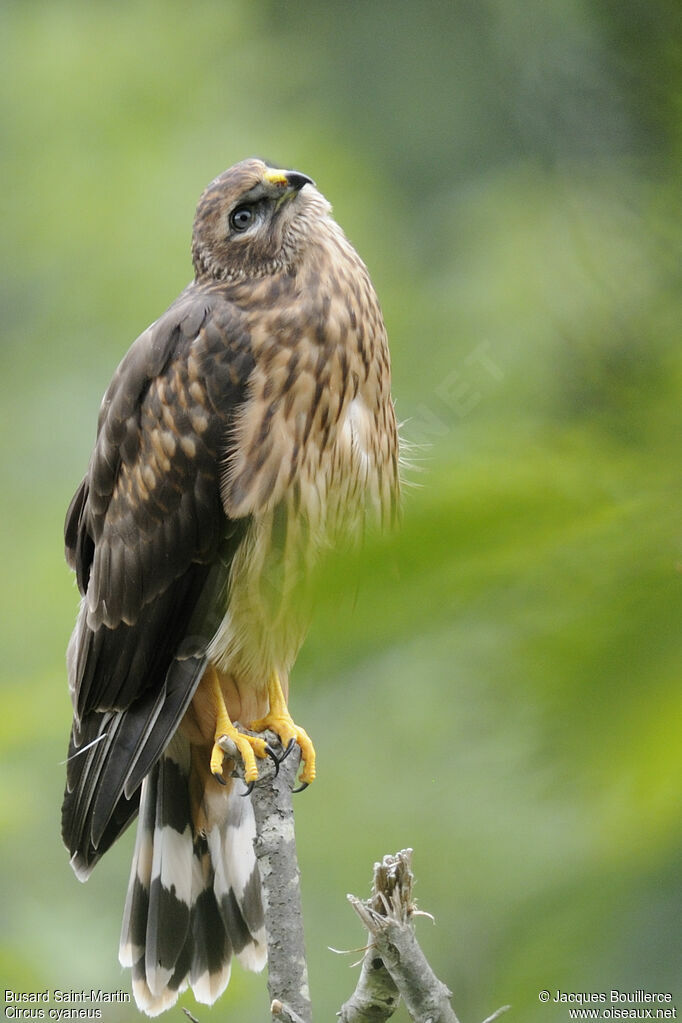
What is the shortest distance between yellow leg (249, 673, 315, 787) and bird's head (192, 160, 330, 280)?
A: 111 centimetres

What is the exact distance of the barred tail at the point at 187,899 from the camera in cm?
357

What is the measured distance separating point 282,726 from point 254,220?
1.37 metres

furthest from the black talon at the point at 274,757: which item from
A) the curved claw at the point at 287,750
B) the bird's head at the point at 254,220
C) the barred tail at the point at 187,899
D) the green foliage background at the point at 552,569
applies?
the green foliage background at the point at 552,569

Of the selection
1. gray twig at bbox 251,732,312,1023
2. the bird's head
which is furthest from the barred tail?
the bird's head

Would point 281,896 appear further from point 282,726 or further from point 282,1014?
point 282,726

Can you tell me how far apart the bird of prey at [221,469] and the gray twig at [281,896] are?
4.2 inches

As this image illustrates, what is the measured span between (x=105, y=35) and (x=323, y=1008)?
15.4ft

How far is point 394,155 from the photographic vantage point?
11.2 ft

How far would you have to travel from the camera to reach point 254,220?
10.6ft

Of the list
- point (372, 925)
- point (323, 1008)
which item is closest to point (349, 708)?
point (372, 925)

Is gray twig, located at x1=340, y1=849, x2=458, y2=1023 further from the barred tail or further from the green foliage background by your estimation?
the barred tail

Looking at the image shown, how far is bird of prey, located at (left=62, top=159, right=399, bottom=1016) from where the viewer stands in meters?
3.06

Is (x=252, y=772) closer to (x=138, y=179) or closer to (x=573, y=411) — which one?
(x=573, y=411)

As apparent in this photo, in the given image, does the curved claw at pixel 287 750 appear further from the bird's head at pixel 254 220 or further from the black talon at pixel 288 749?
the bird's head at pixel 254 220
